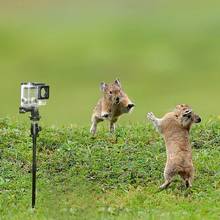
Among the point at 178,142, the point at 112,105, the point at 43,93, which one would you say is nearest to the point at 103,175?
the point at 178,142

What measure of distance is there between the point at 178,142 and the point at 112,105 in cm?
315

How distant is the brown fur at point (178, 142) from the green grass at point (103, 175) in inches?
9.5

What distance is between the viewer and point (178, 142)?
12438 mm

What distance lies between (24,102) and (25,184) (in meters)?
1.86

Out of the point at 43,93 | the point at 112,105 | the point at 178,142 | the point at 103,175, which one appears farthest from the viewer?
the point at 112,105

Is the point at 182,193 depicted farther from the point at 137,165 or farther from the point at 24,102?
the point at 24,102

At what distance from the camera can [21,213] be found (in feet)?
36.9

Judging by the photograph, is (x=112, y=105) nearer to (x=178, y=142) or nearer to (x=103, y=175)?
(x=103, y=175)

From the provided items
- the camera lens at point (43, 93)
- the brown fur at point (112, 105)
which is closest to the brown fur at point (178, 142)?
the camera lens at point (43, 93)

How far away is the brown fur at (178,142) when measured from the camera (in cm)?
1211

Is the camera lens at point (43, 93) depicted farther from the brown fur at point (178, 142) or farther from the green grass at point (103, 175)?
the brown fur at point (178, 142)

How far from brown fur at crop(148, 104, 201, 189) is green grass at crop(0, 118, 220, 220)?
24cm

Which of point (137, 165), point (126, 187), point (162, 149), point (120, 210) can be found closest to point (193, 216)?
point (120, 210)

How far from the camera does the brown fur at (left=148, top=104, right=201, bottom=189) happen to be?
1211 centimetres
